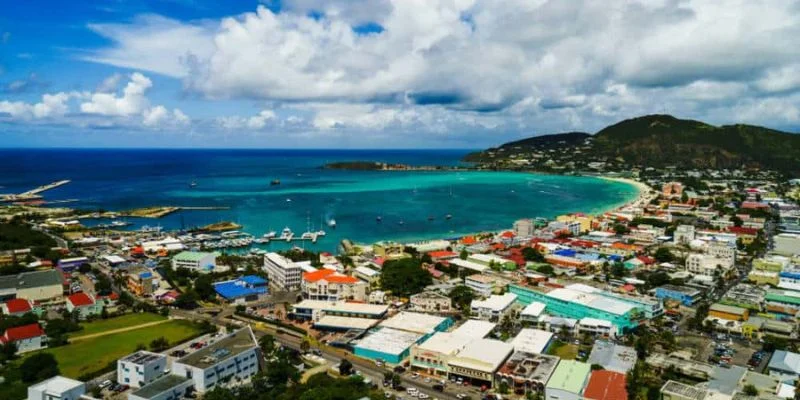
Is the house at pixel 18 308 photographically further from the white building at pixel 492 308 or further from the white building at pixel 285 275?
the white building at pixel 492 308

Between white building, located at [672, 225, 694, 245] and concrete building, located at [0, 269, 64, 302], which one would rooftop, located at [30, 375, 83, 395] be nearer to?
concrete building, located at [0, 269, 64, 302]

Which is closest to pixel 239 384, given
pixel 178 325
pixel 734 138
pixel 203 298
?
pixel 178 325

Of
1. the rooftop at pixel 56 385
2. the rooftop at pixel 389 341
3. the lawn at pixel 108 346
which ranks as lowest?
the lawn at pixel 108 346

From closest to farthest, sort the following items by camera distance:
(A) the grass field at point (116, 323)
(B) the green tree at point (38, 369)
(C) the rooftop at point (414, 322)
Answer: (B) the green tree at point (38, 369)
(C) the rooftop at point (414, 322)
(A) the grass field at point (116, 323)

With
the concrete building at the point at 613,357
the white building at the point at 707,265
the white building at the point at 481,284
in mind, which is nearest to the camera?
the concrete building at the point at 613,357

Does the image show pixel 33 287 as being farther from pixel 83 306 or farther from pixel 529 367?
pixel 529 367

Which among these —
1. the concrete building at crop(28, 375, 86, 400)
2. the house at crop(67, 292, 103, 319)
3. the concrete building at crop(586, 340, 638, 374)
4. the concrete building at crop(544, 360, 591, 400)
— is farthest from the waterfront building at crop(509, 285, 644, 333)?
the house at crop(67, 292, 103, 319)

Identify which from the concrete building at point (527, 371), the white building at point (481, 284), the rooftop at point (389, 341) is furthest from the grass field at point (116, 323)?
the concrete building at point (527, 371)

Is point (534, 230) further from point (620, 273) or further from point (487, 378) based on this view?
point (487, 378)
